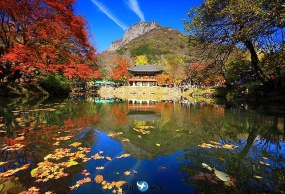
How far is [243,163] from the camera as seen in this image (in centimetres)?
338

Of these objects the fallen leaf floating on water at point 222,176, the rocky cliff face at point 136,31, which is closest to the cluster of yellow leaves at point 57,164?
the fallen leaf floating on water at point 222,176

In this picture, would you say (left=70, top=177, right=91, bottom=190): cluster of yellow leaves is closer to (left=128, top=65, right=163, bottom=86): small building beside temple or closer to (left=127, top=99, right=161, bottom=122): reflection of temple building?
(left=127, top=99, right=161, bottom=122): reflection of temple building

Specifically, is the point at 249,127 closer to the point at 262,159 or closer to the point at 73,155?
the point at 262,159

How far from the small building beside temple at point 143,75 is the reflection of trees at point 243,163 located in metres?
39.4

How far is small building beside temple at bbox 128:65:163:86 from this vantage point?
44.0 meters

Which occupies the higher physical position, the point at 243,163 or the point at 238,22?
the point at 238,22

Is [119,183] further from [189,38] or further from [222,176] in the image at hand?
[189,38]

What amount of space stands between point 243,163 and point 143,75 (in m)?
42.2

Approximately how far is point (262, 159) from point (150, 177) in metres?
2.30

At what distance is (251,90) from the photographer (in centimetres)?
1720

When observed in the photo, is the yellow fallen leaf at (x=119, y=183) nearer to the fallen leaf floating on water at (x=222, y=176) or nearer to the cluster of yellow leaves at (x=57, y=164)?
the cluster of yellow leaves at (x=57, y=164)

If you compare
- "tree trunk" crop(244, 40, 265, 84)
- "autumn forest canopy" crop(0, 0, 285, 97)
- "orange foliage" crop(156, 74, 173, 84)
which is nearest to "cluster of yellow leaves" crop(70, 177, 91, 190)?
"autumn forest canopy" crop(0, 0, 285, 97)

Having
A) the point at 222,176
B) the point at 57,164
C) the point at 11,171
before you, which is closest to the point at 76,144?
the point at 57,164

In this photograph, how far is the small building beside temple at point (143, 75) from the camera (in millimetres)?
43969
